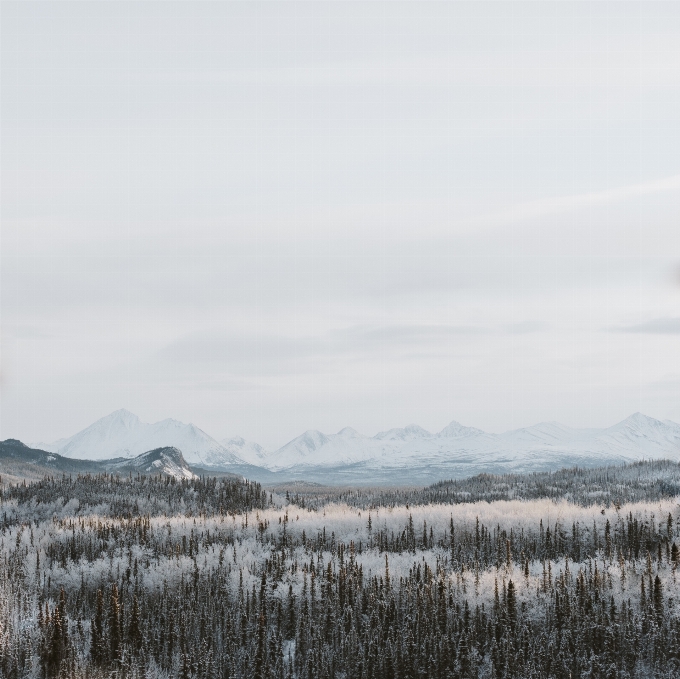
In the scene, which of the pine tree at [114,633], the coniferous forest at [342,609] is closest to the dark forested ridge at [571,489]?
the coniferous forest at [342,609]

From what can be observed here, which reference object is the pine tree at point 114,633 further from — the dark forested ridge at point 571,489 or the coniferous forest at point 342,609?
the dark forested ridge at point 571,489

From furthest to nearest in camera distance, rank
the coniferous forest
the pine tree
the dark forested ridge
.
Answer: the dark forested ridge, the pine tree, the coniferous forest

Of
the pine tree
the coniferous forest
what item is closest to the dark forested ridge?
the coniferous forest

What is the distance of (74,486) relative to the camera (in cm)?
11594

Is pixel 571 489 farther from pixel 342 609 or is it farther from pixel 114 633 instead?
pixel 114 633

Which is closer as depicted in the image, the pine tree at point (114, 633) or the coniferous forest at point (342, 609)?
the coniferous forest at point (342, 609)

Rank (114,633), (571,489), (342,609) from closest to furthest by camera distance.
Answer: (114,633), (342,609), (571,489)

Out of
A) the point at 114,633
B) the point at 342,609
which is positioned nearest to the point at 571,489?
the point at 342,609

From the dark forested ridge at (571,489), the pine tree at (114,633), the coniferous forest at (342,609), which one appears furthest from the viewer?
the dark forested ridge at (571,489)

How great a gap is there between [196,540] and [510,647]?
3326 cm

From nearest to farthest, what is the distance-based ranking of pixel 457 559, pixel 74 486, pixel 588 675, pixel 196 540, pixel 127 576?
pixel 588 675 → pixel 127 576 → pixel 457 559 → pixel 196 540 → pixel 74 486

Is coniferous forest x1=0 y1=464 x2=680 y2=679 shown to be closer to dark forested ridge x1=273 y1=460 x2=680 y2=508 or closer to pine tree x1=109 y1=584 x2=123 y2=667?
pine tree x1=109 y1=584 x2=123 y2=667

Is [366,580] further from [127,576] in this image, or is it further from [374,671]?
[127,576]

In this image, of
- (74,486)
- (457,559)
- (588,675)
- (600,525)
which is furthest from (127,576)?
(74,486)
